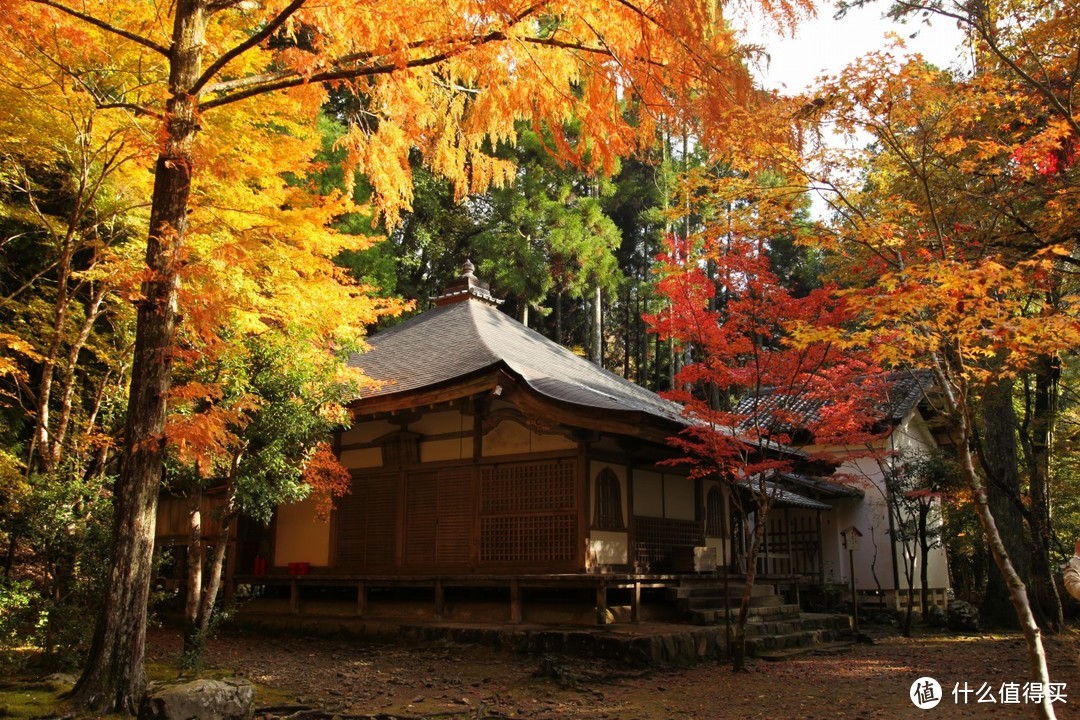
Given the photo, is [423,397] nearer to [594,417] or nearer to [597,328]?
[594,417]

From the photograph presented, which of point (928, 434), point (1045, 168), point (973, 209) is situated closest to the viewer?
point (1045, 168)

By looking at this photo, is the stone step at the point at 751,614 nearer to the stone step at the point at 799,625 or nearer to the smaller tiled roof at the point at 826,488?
the stone step at the point at 799,625

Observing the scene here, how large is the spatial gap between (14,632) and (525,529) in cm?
640

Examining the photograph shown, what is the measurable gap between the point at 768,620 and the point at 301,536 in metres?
8.04

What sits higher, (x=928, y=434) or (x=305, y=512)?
(x=928, y=434)

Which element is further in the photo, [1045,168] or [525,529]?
[525,529]

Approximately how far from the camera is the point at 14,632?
7469 millimetres

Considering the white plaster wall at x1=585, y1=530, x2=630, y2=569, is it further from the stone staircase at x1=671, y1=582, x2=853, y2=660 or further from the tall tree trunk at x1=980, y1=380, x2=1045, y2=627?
the tall tree trunk at x1=980, y1=380, x2=1045, y2=627

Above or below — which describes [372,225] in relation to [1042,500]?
above

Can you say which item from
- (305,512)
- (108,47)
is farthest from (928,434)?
(108,47)

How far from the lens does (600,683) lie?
873 cm

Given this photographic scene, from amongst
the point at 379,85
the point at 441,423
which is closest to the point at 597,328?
the point at 441,423

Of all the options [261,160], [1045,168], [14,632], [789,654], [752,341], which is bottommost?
[789,654]

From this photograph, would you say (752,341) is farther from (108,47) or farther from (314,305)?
(108,47)
